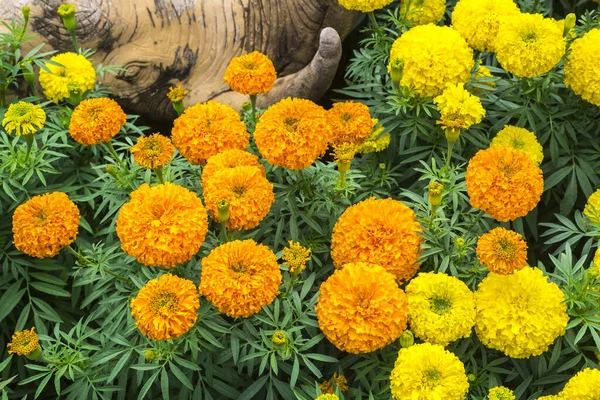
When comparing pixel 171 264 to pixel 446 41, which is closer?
pixel 171 264

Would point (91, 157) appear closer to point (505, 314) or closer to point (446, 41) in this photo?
point (446, 41)

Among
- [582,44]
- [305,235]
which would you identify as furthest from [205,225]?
[582,44]

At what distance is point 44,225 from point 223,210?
21.6 inches

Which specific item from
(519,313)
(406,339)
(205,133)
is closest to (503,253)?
(519,313)

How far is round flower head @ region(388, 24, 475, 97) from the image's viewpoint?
212cm

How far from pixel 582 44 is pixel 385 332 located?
132 cm

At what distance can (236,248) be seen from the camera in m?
1.56

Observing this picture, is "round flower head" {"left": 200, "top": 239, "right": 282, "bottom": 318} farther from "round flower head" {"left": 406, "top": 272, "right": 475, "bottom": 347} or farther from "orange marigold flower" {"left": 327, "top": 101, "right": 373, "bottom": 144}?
"orange marigold flower" {"left": 327, "top": 101, "right": 373, "bottom": 144}

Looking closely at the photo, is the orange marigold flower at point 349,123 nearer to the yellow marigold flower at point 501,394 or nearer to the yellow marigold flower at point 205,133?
the yellow marigold flower at point 205,133

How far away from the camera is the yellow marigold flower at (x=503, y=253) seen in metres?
1.53

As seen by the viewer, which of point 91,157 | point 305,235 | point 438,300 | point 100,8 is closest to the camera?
point 438,300

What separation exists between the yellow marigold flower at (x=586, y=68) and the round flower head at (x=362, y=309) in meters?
1.08

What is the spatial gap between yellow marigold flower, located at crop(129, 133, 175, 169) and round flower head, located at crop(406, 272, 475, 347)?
798 mm

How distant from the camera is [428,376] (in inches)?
58.4
